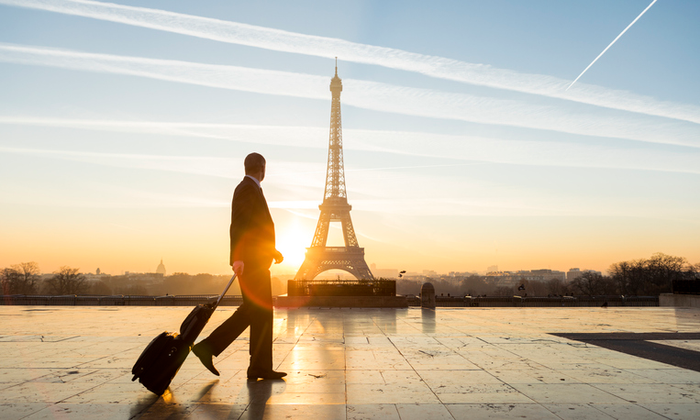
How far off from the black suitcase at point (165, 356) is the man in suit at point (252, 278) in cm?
33

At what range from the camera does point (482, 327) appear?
10422mm

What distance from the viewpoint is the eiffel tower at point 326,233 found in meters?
55.9

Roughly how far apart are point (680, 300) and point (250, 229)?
24.1 m

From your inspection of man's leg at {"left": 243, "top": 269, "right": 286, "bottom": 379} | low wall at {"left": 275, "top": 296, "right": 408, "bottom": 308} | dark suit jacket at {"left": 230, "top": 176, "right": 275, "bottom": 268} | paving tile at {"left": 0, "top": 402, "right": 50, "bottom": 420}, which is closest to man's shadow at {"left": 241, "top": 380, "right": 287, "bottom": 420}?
man's leg at {"left": 243, "top": 269, "right": 286, "bottom": 379}

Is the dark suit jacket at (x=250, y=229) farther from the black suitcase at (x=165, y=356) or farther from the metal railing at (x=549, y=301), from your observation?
the metal railing at (x=549, y=301)

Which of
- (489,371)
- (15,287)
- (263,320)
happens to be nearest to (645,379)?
(489,371)

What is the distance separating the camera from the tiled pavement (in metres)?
3.64

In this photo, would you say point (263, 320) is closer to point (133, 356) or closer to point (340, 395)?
point (340, 395)

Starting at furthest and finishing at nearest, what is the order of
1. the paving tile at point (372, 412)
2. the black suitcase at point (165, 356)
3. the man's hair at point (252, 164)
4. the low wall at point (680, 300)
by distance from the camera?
the low wall at point (680, 300)
the man's hair at point (252, 164)
the black suitcase at point (165, 356)
the paving tile at point (372, 412)

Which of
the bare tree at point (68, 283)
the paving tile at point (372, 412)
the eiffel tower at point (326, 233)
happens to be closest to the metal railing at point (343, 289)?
the paving tile at point (372, 412)

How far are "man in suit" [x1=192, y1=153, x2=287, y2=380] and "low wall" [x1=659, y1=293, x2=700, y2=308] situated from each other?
22489mm

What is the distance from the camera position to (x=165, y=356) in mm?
4297

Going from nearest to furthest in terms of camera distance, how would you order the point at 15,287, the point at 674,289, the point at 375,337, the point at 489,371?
the point at 489,371
the point at 375,337
the point at 674,289
the point at 15,287

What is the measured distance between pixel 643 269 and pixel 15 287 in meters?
102
